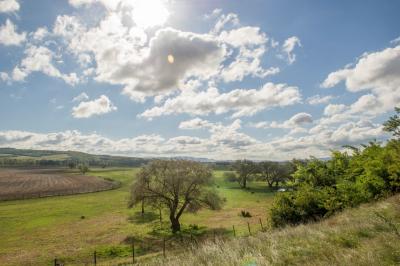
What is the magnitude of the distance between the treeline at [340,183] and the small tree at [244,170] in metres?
94.1

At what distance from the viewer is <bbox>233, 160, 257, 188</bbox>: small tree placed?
12281 centimetres

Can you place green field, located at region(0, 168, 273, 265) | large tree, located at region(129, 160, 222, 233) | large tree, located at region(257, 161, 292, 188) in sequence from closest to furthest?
green field, located at region(0, 168, 273, 265), large tree, located at region(129, 160, 222, 233), large tree, located at region(257, 161, 292, 188)

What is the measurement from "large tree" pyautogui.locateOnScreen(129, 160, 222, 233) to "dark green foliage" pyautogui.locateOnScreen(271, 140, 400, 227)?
19014mm

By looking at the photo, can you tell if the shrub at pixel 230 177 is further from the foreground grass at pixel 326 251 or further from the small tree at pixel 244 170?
the foreground grass at pixel 326 251

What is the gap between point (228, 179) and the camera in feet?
437

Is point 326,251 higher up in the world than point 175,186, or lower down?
higher up

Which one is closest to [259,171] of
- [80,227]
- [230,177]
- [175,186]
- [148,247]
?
[230,177]

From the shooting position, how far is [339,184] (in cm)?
2202

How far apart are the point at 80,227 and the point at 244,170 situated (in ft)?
272

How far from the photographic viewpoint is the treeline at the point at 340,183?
66.7ft

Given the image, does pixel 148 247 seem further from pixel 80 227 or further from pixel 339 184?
pixel 339 184

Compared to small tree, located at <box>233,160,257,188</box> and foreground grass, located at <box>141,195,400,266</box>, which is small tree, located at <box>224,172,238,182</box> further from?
foreground grass, located at <box>141,195,400,266</box>

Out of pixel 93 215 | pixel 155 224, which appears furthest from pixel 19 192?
pixel 155 224

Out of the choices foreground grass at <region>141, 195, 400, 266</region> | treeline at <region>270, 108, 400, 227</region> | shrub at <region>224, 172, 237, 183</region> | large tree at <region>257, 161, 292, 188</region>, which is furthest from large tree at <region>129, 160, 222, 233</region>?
shrub at <region>224, 172, 237, 183</region>
